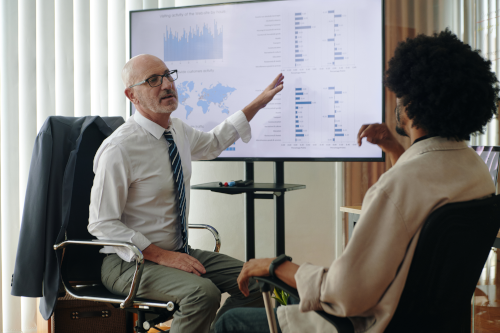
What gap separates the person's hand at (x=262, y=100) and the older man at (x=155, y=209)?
34 centimetres

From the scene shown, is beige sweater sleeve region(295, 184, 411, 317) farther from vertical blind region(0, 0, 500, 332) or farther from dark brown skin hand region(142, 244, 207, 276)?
vertical blind region(0, 0, 500, 332)

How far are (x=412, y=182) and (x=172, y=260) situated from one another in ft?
3.54

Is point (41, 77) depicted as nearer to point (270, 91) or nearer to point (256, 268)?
point (270, 91)

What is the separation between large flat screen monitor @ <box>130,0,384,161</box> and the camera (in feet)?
6.72

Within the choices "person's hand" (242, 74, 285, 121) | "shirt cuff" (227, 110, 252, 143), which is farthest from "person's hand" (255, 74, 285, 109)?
"shirt cuff" (227, 110, 252, 143)

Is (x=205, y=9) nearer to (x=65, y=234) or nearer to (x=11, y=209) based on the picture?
(x=65, y=234)

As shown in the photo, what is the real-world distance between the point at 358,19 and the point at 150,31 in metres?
1.13

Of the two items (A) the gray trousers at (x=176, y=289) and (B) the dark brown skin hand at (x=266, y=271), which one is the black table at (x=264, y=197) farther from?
(B) the dark brown skin hand at (x=266, y=271)

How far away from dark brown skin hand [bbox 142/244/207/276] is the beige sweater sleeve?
854 millimetres

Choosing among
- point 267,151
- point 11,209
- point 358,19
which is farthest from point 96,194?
point 358,19

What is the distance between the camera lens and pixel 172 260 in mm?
1647

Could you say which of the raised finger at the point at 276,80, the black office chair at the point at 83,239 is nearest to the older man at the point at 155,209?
the black office chair at the point at 83,239

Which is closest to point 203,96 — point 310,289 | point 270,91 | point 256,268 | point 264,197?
point 270,91

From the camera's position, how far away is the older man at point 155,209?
154 centimetres
